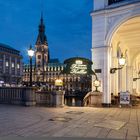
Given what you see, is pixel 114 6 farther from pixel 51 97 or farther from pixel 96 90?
pixel 51 97

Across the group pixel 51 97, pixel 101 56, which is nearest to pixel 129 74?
pixel 101 56

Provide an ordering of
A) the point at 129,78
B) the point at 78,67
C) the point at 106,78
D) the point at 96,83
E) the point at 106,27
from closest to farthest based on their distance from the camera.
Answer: the point at 78,67 → the point at 96,83 → the point at 106,78 → the point at 106,27 → the point at 129,78

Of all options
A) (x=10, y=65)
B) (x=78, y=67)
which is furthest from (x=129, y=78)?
(x=10, y=65)

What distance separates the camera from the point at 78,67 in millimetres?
19734

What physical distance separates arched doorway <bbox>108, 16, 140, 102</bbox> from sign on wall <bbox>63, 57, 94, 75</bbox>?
242cm

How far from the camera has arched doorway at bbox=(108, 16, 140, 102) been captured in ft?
73.9

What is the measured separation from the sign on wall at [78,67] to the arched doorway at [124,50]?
242cm

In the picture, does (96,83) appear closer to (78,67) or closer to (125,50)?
(78,67)

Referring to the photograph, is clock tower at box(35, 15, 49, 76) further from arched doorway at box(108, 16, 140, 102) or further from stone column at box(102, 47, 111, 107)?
stone column at box(102, 47, 111, 107)

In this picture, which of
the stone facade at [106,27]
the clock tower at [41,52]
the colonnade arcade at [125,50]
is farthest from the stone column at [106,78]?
the clock tower at [41,52]

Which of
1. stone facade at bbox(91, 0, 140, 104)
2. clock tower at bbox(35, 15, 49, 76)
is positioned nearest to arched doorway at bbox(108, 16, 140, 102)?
stone facade at bbox(91, 0, 140, 104)

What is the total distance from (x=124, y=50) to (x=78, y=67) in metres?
10.6

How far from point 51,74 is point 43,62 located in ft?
34.1

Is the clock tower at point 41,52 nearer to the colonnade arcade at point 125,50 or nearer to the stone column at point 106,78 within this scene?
the colonnade arcade at point 125,50
